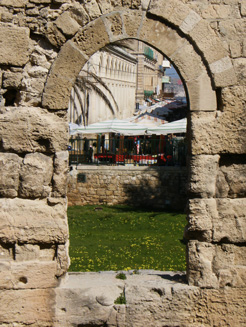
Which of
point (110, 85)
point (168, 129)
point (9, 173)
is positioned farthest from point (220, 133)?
point (110, 85)

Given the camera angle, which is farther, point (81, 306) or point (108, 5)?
point (108, 5)

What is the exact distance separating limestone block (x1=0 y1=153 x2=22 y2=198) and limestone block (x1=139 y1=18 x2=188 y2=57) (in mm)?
1871

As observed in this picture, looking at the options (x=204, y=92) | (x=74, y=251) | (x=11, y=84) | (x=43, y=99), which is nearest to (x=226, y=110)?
(x=204, y=92)

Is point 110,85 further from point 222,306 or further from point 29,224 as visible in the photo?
point 222,306

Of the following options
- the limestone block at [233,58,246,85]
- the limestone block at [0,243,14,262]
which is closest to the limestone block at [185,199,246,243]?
the limestone block at [233,58,246,85]

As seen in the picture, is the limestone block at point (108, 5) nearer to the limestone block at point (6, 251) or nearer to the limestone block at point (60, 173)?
the limestone block at point (60, 173)

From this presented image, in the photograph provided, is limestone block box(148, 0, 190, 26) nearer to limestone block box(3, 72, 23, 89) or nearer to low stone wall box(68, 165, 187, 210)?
limestone block box(3, 72, 23, 89)

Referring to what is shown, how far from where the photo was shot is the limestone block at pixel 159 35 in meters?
5.67

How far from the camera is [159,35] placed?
18.6ft

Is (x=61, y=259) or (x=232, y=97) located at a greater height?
(x=232, y=97)

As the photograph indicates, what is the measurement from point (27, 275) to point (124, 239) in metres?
7.75

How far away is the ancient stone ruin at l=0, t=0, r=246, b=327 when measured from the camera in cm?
558

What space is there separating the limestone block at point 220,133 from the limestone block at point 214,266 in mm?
1013

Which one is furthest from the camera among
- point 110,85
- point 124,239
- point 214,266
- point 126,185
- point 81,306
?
point 110,85
